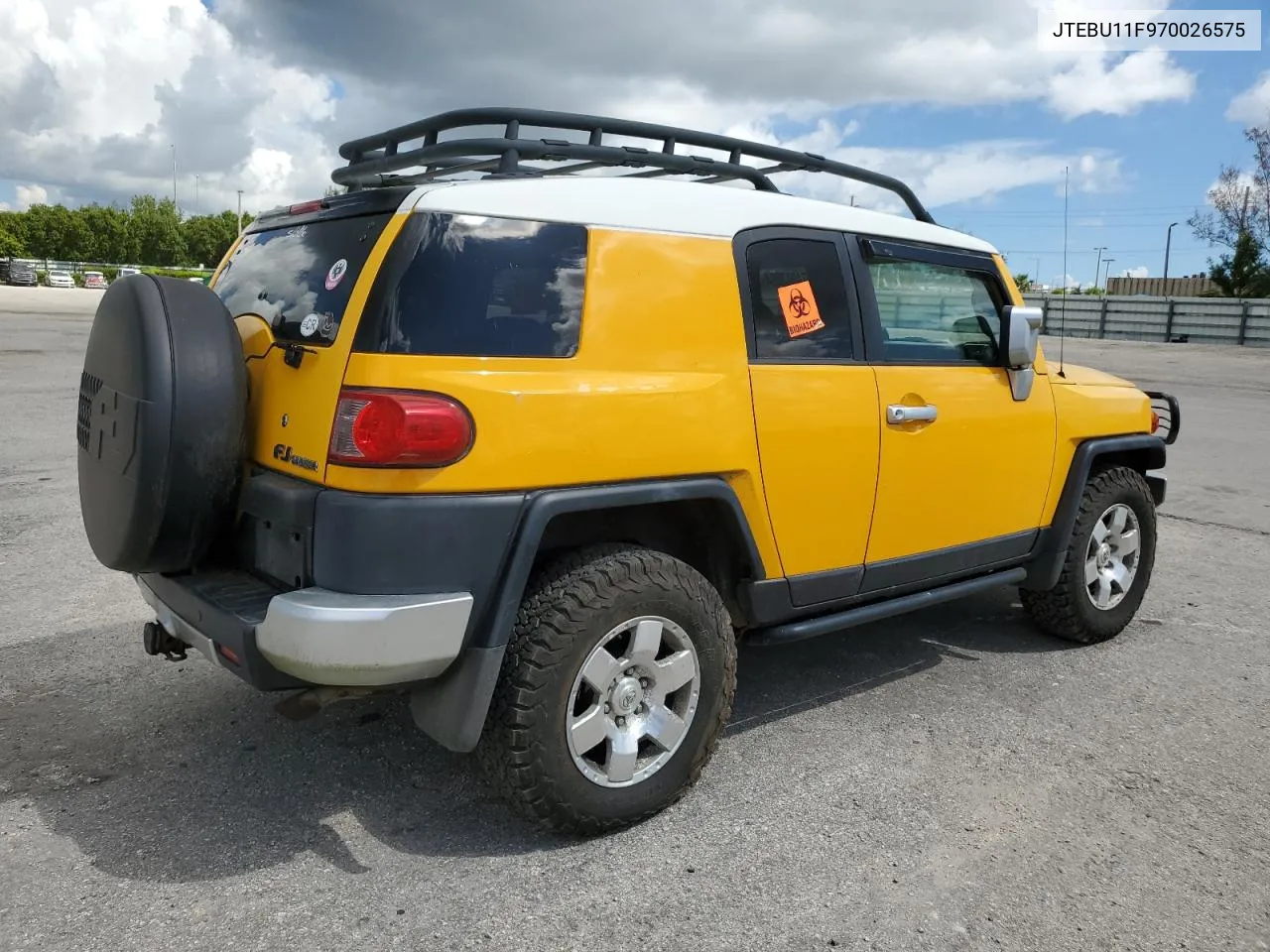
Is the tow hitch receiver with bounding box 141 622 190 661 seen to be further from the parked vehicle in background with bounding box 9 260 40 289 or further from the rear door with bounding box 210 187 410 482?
the parked vehicle in background with bounding box 9 260 40 289

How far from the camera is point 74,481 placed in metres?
7.33

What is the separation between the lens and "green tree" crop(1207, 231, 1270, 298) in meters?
44.2

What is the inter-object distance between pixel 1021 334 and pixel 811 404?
48.4 inches

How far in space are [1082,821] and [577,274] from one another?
2.28m

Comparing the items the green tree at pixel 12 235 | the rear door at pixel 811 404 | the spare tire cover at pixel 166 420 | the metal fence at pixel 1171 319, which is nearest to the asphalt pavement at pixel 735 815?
the rear door at pixel 811 404

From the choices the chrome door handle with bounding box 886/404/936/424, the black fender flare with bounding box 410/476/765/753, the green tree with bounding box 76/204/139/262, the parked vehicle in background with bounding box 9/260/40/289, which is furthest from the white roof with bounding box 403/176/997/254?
the green tree with bounding box 76/204/139/262

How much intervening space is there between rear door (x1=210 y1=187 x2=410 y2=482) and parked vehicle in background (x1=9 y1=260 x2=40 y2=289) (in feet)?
234

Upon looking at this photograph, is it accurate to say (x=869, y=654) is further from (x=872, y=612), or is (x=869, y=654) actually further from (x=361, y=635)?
(x=361, y=635)

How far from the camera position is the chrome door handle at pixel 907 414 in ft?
11.4

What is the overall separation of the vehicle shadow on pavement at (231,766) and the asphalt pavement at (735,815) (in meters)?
0.01

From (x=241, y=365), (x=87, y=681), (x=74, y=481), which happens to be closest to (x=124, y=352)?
(x=241, y=365)

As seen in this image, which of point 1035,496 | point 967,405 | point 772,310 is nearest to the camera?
point 772,310

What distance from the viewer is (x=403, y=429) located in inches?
96.7

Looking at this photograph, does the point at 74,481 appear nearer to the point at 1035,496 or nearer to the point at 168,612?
the point at 168,612
